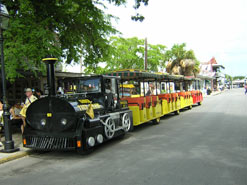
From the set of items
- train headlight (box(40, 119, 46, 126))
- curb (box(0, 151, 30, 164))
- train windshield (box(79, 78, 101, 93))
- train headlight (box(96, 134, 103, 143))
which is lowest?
curb (box(0, 151, 30, 164))

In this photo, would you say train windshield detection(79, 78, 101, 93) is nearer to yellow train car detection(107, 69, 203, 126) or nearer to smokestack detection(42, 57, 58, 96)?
smokestack detection(42, 57, 58, 96)

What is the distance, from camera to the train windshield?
7384mm

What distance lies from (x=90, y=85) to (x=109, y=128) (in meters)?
1.48

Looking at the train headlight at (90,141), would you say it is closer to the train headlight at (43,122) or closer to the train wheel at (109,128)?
the train wheel at (109,128)

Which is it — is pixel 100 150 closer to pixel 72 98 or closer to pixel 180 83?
pixel 72 98

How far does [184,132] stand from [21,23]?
21.5 feet

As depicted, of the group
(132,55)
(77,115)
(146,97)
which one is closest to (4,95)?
(77,115)

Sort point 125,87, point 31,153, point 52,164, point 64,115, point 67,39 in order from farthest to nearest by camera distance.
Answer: point 125,87 < point 67,39 < point 31,153 < point 64,115 < point 52,164

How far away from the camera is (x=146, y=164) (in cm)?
520

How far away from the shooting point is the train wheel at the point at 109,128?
6.92 metres

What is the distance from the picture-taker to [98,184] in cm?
418

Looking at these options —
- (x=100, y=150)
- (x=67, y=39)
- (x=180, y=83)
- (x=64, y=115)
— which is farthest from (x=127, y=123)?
(x=180, y=83)

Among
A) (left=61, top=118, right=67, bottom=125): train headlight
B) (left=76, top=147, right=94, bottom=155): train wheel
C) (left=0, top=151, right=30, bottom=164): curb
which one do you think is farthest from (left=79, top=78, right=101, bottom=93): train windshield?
(left=0, top=151, right=30, bottom=164): curb

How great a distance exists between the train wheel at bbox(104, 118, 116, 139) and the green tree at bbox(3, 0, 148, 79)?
2872mm
